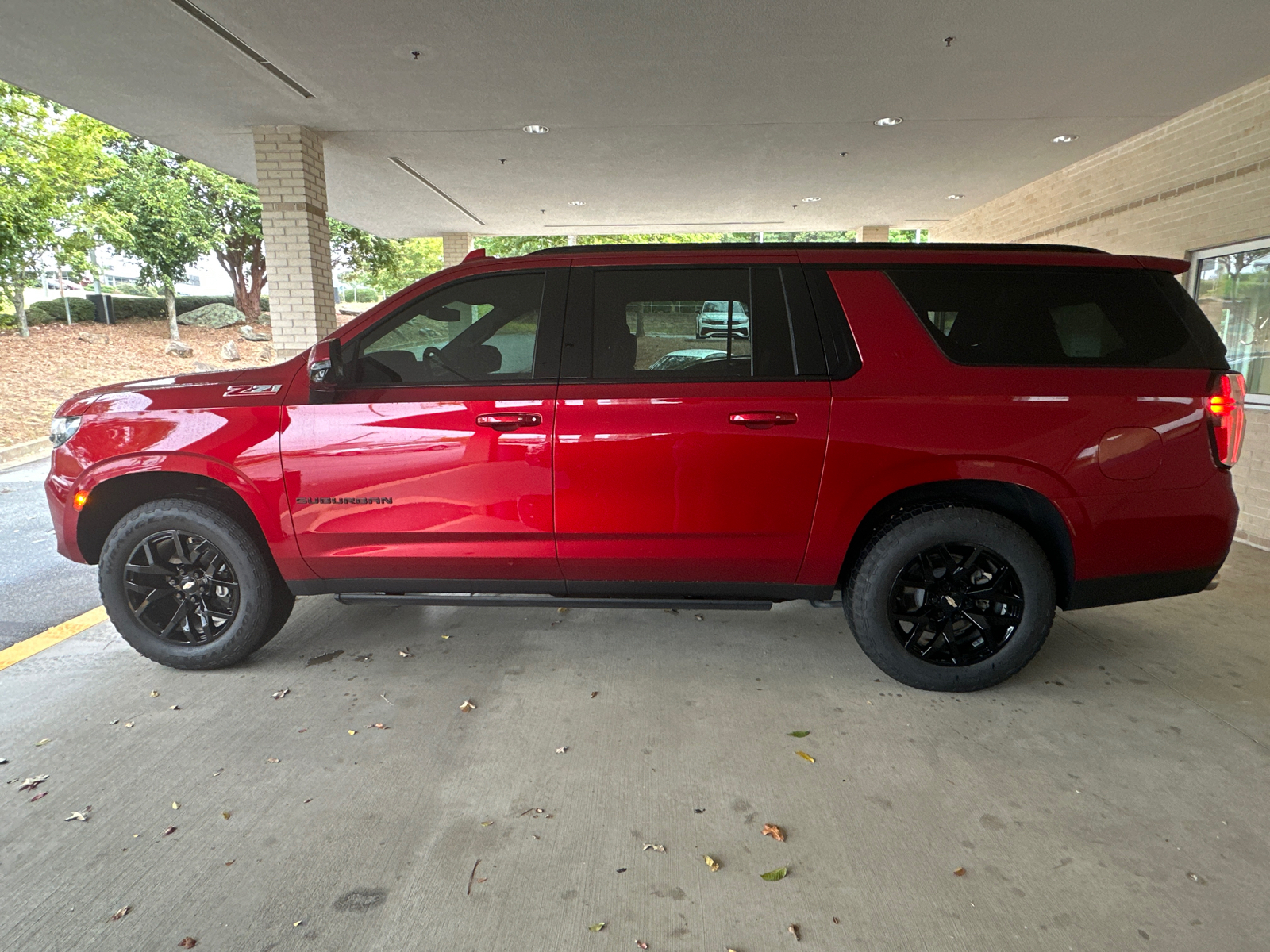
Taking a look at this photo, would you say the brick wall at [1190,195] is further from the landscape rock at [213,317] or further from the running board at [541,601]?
the landscape rock at [213,317]

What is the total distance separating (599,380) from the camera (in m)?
3.07

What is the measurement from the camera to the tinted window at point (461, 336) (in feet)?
10.4

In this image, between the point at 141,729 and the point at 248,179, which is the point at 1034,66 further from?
the point at 248,179

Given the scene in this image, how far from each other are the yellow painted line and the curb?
7.04m

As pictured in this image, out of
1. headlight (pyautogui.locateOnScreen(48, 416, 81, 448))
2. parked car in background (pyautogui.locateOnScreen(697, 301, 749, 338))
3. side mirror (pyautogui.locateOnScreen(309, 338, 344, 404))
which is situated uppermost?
parked car in background (pyautogui.locateOnScreen(697, 301, 749, 338))

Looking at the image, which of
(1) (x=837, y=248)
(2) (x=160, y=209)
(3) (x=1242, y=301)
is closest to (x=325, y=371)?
(1) (x=837, y=248)

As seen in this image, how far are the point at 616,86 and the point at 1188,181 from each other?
5.62 m

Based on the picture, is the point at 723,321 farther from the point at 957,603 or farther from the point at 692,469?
the point at 957,603

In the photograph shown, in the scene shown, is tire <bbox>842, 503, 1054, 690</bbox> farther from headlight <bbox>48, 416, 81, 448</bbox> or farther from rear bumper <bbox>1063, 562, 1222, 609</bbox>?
headlight <bbox>48, 416, 81, 448</bbox>

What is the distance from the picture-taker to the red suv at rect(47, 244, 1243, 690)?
293 centimetres

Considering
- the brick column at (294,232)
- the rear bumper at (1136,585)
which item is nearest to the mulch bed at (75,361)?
the brick column at (294,232)

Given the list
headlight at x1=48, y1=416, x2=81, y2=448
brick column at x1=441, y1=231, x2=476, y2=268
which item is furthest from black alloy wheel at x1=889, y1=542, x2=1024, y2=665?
brick column at x1=441, y1=231, x2=476, y2=268

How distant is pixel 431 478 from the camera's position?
3082 millimetres

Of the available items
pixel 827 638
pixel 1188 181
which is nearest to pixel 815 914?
pixel 827 638
